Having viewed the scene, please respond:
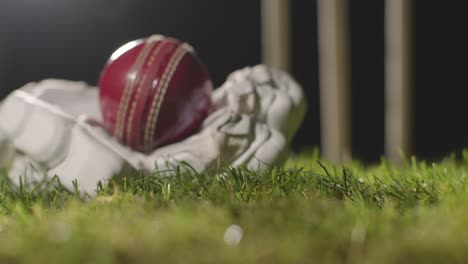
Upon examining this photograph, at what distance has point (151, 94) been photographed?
5.77ft

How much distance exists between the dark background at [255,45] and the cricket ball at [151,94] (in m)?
1.33

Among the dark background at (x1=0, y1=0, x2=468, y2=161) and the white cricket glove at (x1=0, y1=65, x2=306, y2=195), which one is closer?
the white cricket glove at (x1=0, y1=65, x2=306, y2=195)

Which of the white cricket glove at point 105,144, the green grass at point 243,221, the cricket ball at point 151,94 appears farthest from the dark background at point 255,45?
the green grass at point 243,221

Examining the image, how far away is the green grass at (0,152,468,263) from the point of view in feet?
3.15

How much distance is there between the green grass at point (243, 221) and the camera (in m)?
0.96

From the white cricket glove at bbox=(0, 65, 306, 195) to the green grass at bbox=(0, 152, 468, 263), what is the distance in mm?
67

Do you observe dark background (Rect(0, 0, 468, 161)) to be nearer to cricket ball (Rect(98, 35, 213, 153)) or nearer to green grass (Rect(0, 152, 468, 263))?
cricket ball (Rect(98, 35, 213, 153))

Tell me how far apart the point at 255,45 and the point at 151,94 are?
1604mm

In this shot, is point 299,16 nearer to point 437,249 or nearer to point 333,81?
point 333,81

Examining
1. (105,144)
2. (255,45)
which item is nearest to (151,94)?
(105,144)

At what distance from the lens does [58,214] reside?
1.30m

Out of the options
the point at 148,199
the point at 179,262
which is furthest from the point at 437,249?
the point at 148,199

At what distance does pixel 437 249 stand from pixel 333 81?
7.25 ft

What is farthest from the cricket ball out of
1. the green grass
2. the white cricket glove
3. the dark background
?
the dark background
